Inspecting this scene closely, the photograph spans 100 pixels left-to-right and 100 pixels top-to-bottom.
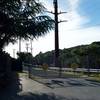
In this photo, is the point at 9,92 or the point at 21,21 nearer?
the point at 9,92

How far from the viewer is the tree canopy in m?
25.3

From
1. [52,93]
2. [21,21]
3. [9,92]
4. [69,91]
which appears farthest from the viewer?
[21,21]

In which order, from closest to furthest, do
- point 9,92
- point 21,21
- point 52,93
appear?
point 52,93
point 9,92
point 21,21

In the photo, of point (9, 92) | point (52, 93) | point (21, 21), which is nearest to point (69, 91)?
point (52, 93)

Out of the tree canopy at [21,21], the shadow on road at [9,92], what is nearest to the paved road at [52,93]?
the shadow on road at [9,92]

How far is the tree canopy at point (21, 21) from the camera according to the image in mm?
25344

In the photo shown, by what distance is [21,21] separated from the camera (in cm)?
2611

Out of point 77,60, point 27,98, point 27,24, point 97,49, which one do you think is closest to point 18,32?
point 27,24

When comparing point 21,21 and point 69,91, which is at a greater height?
point 21,21

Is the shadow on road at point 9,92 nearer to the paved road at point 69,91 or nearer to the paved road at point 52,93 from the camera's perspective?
the paved road at point 52,93

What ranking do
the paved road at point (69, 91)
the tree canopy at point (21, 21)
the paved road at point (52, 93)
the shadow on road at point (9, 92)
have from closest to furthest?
the paved road at point (52, 93) < the paved road at point (69, 91) < the shadow on road at point (9, 92) < the tree canopy at point (21, 21)

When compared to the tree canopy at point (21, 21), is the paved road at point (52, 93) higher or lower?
lower

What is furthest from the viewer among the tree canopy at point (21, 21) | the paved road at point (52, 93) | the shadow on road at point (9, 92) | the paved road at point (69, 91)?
the tree canopy at point (21, 21)

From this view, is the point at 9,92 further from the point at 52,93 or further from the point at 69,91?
the point at 69,91
